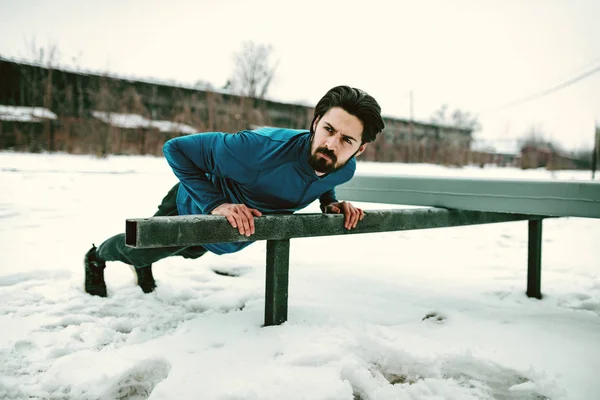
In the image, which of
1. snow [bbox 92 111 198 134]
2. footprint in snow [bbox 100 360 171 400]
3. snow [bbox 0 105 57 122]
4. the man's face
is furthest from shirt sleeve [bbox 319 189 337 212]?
snow [bbox 0 105 57 122]

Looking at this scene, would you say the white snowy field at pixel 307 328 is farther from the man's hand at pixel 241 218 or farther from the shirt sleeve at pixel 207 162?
the shirt sleeve at pixel 207 162

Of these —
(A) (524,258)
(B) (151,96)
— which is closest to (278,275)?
(A) (524,258)

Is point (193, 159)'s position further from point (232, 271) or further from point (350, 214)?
point (232, 271)

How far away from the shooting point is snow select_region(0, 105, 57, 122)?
15.3m

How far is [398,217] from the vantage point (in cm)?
205

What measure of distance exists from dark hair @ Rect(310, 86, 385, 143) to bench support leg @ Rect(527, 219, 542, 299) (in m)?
1.39

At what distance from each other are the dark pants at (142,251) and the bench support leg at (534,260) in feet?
6.40

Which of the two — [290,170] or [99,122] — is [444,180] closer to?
[290,170]

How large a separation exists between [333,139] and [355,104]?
180mm

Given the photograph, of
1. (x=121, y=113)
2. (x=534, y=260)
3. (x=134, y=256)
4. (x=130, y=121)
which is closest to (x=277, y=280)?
(x=134, y=256)

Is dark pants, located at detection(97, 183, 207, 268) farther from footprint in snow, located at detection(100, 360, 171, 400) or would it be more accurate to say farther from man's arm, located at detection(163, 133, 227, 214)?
footprint in snow, located at detection(100, 360, 171, 400)

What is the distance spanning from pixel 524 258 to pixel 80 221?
4359 mm

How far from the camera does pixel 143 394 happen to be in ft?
4.63

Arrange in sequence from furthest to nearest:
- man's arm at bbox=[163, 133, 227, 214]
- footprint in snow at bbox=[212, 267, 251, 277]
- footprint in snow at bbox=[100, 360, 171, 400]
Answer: footprint in snow at bbox=[212, 267, 251, 277] < man's arm at bbox=[163, 133, 227, 214] < footprint in snow at bbox=[100, 360, 171, 400]
